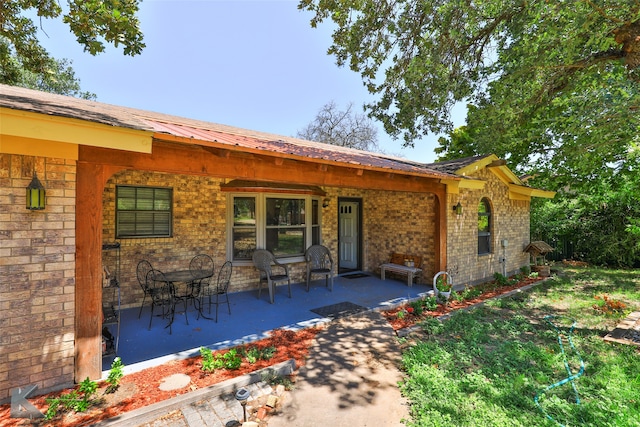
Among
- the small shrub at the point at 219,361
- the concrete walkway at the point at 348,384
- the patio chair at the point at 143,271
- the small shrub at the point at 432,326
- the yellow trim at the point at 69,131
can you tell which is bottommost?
the concrete walkway at the point at 348,384

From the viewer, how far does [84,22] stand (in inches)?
191

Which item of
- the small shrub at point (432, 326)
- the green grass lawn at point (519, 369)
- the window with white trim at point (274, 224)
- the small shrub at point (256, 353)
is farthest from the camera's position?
the window with white trim at point (274, 224)

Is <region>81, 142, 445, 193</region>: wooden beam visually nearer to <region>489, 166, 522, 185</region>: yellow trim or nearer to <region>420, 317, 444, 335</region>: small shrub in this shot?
<region>420, 317, 444, 335</region>: small shrub

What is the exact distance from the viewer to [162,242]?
6.05 meters

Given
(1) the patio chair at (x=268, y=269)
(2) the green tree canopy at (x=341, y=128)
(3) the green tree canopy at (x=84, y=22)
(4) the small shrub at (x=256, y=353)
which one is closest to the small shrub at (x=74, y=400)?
(4) the small shrub at (x=256, y=353)

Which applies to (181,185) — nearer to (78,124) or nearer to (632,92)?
(78,124)

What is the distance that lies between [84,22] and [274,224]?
16.5 feet

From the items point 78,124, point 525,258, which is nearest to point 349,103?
point 525,258

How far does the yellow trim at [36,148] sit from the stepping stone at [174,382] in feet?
8.52

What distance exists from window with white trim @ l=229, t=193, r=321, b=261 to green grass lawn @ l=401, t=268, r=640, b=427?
3.76 metres

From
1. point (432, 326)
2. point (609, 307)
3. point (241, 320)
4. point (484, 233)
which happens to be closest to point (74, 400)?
point (241, 320)

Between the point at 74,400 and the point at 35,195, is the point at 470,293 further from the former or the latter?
the point at 35,195

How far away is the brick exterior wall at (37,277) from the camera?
2.85 m

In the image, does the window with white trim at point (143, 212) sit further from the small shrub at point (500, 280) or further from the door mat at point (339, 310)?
the small shrub at point (500, 280)
